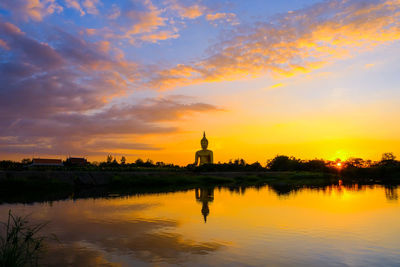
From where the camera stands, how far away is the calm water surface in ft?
29.6

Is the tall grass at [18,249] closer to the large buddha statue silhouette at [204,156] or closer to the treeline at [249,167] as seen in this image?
the treeline at [249,167]

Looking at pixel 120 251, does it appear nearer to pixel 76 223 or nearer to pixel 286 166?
pixel 76 223

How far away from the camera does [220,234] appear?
1199 cm

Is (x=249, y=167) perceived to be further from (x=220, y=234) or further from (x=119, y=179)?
(x=220, y=234)

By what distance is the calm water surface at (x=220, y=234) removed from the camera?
9.01 meters

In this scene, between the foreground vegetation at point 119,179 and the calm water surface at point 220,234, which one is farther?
the foreground vegetation at point 119,179

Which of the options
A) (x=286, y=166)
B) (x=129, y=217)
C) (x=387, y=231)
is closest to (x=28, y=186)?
(x=129, y=217)

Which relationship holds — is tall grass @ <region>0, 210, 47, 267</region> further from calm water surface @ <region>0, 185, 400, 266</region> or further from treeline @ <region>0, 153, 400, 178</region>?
treeline @ <region>0, 153, 400, 178</region>

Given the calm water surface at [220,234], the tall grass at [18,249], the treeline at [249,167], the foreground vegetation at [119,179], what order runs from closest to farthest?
the tall grass at [18,249] → the calm water surface at [220,234] → the foreground vegetation at [119,179] → the treeline at [249,167]

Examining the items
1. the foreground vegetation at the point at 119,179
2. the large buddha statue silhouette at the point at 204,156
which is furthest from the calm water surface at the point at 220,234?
the large buddha statue silhouette at the point at 204,156

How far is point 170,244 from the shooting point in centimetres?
1059

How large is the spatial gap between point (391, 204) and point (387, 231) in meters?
8.89

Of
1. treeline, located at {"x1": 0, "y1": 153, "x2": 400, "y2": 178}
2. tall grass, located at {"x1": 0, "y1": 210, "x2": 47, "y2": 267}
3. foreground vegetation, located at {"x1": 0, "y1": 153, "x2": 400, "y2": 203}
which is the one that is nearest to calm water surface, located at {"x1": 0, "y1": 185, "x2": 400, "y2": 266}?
tall grass, located at {"x1": 0, "y1": 210, "x2": 47, "y2": 267}

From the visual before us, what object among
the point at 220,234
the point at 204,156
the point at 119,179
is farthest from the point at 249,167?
the point at 220,234
